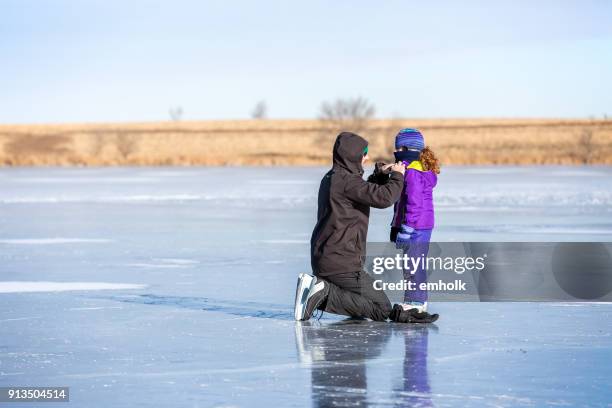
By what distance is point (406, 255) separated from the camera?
8.27 metres

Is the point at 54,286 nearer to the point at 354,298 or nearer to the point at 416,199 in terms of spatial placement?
the point at 354,298

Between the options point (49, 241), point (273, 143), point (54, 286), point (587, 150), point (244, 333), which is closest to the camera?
point (244, 333)

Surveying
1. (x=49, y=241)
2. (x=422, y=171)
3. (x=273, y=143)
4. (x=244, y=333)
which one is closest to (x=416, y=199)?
(x=422, y=171)

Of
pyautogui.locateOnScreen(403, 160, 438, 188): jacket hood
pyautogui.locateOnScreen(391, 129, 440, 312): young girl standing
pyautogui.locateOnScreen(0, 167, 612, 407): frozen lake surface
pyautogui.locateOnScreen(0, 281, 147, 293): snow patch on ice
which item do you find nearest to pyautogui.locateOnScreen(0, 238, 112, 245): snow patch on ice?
pyautogui.locateOnScreen(0, 167, 612, 407): frozen lake surface

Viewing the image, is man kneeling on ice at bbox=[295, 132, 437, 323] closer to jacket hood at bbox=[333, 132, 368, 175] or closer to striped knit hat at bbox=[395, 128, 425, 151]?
jacket hood at bbox=[333, 132, 368, 175]

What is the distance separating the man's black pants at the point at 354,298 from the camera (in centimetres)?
838

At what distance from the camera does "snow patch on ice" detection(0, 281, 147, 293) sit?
10.2 metres

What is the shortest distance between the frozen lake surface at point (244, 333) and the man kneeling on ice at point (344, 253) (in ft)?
0.41

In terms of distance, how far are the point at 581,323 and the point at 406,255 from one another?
1269 millimetres

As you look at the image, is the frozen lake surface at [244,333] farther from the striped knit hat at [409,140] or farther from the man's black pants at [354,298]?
the striped knit hat at [409,140]

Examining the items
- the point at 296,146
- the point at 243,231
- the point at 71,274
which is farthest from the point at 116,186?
the point at 296,146

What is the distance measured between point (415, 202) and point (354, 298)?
32.1 inches

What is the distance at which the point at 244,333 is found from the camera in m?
7.95

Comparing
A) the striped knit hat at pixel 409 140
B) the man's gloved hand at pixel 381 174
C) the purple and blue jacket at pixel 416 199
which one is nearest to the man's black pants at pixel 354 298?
the purple and blue jacket at pixel 416 199
